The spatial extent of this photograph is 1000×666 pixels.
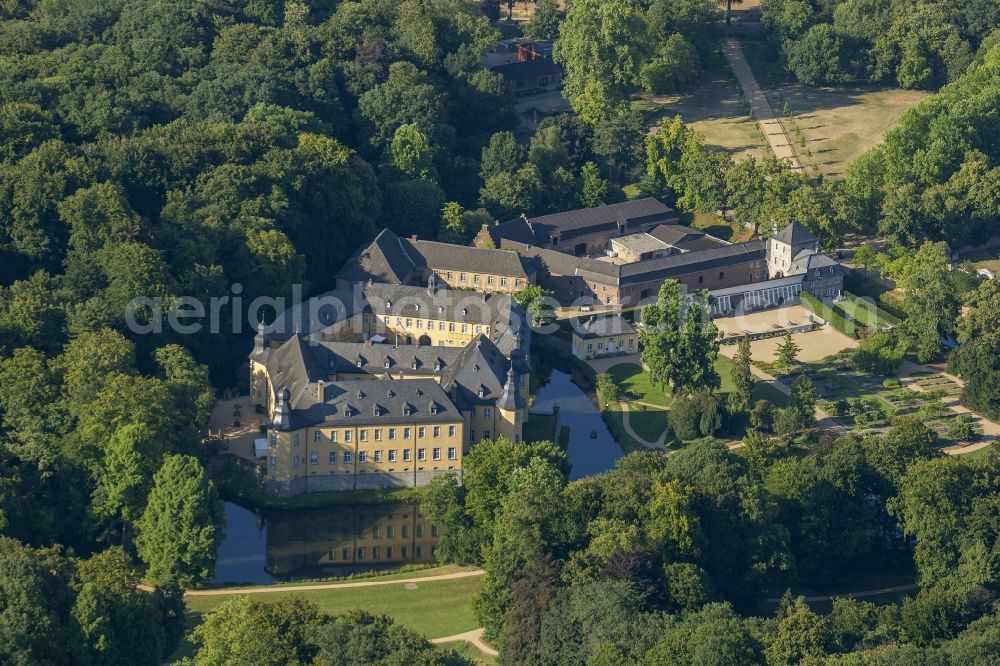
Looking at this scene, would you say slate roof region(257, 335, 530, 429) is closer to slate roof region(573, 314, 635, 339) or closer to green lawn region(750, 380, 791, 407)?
slate roof region(573, 314, 635, 339)

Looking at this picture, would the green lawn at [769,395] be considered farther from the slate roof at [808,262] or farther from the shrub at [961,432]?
the slate roof at [808,262]

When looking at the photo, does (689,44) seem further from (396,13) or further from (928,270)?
(928,270)

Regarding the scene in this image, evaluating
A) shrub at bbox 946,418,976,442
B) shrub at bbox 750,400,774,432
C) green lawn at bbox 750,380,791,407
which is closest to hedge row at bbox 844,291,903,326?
green lawn at bbox 750,380,791,407

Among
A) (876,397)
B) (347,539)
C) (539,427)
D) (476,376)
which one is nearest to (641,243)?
(876,397)

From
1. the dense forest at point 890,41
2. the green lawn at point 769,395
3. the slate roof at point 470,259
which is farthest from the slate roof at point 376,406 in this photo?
the dense forest at point 890,41

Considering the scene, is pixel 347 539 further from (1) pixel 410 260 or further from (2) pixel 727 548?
(1) pixel 410 260

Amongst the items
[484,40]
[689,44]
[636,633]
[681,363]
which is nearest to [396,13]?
[484,40]
